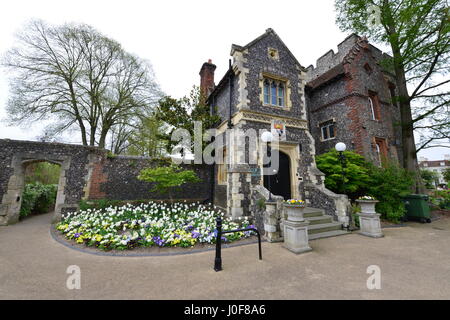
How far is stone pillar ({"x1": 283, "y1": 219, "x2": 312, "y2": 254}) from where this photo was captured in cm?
479

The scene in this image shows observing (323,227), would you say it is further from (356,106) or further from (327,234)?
(356,106)

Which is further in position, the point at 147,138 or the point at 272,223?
the point at 147,138

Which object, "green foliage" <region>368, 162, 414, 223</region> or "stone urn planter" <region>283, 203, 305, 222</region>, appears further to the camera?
"green foliage" <region>368, 162, 414, 223</region>

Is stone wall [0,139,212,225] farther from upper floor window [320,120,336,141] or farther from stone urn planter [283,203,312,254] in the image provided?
upper floor window [320,120,336,141]

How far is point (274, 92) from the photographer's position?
9.42 m

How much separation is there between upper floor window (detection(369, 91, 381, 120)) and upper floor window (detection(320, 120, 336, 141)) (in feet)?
9.67

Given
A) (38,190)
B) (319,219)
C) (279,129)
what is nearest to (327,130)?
(279,129)

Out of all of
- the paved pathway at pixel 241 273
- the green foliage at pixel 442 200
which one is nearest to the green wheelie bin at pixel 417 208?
the paved pathway at pixel 241 273

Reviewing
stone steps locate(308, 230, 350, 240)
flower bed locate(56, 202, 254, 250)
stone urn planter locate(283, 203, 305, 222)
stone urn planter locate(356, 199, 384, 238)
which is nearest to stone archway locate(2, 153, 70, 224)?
flower bed locate(56, 202, 254, 250)

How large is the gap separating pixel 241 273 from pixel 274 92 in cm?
887

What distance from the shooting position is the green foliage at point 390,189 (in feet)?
26.5

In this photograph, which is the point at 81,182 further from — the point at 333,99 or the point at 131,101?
the point at 333,99

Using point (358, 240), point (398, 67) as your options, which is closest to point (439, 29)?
point (398, 67)

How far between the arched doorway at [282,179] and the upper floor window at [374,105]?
28.7 ft
